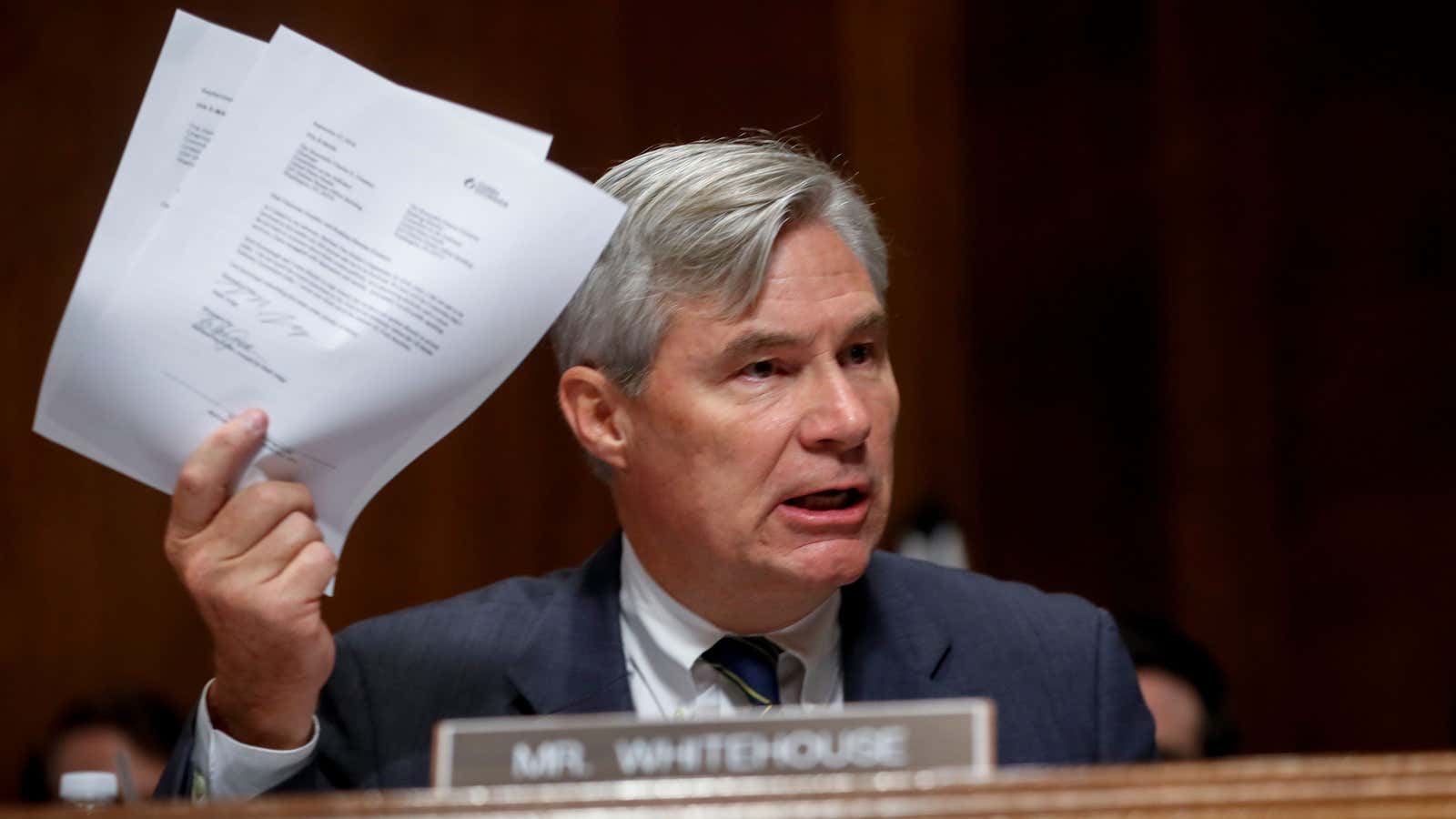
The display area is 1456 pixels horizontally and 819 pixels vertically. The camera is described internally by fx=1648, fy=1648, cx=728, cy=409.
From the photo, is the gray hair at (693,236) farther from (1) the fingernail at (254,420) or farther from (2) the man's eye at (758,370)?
(1) the fingernail at (254,420)

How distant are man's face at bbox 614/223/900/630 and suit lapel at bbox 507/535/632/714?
4.5 inches

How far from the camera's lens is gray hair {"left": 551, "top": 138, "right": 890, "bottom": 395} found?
193cm

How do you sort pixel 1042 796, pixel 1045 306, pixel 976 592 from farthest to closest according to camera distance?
pixel 1045 306 < pixel 976 592 < pixel 1042 796

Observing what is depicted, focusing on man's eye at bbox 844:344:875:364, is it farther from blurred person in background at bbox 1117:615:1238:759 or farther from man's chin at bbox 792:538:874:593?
blurred person in background at bbox 1117:615:1238:759

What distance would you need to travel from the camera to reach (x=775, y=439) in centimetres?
187

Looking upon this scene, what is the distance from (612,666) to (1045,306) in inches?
108

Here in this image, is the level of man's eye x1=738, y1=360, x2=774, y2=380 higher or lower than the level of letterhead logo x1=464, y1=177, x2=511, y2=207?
lower

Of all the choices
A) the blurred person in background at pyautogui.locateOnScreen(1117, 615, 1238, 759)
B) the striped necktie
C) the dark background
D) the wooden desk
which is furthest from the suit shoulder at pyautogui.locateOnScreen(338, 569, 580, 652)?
the dark background

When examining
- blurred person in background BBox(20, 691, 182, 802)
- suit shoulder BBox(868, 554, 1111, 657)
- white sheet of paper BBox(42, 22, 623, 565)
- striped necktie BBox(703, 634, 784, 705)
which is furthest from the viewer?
blurred person in background BBox(20, 691, 182, 802)

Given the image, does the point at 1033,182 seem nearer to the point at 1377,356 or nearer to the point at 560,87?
the point at 1377,356

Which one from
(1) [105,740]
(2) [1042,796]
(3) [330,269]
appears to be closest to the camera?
(2) [1042,796]

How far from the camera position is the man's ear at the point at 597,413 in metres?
2.04
